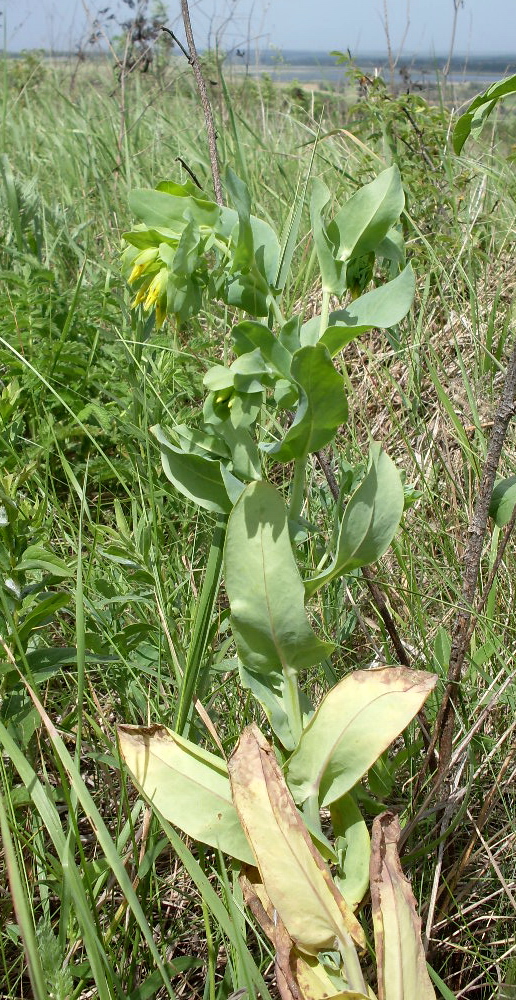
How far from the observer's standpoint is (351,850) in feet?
3.26

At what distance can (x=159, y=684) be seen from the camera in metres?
1.19

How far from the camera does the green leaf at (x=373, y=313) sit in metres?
0.93

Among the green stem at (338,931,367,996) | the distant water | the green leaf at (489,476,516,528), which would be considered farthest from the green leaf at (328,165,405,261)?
→ the distant water

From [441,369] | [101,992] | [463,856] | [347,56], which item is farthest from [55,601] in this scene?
[347,56]

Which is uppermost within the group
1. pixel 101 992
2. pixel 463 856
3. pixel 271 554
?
pixel 271 554

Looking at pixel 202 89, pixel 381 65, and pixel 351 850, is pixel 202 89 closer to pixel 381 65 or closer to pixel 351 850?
pixel 351 850

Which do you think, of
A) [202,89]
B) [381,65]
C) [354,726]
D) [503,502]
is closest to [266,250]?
[202,89]

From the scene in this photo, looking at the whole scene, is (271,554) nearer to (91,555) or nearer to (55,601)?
(55,601)

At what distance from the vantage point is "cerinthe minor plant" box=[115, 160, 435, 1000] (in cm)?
89

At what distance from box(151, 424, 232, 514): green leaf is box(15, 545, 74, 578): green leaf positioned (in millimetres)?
219

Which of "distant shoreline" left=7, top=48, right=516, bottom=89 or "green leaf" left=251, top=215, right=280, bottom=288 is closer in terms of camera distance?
"green leaf" left=251, top=215, right=280, bottom=288

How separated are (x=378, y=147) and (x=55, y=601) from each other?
2133 mm

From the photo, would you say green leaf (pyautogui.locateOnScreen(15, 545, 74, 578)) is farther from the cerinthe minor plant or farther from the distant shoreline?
the distant shoreline

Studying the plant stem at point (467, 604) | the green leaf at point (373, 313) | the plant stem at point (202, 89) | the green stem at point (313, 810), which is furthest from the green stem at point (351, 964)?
the plant stem at point (202, 89)
